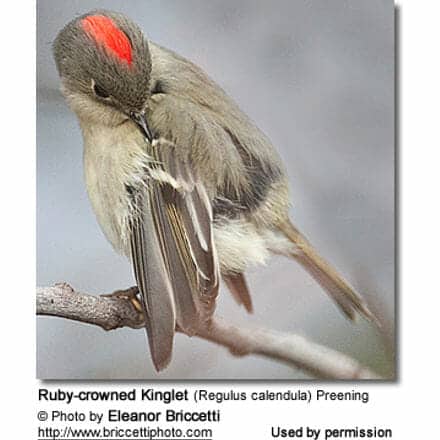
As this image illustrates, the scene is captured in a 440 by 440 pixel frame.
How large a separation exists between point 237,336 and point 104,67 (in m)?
0.56

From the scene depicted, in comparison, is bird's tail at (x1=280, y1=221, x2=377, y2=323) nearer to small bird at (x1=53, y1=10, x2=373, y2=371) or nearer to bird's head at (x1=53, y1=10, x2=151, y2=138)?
small bird at (x1=53, y1=10, x2=373, y2=371)

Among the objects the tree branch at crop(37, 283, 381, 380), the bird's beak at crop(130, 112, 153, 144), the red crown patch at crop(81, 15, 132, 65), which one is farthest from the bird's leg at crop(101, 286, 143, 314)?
the red crown patch at crop(81, 15, 132, 65)

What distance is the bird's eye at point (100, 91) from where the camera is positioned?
1.89 meters

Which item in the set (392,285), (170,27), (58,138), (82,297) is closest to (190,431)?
(82,297)

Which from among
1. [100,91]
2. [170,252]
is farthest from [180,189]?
[100,91]

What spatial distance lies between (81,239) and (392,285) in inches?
23.5

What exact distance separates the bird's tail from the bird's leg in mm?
301

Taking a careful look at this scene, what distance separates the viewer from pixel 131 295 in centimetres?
195

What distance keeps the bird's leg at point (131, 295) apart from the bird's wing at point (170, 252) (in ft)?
0.05

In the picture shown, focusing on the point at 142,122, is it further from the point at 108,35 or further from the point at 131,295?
the point at 131,295

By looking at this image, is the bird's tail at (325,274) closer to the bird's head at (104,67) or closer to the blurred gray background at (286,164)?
the blurred gray background at (286,164)

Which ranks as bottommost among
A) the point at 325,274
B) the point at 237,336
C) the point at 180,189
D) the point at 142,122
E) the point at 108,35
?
the point at 237,336
